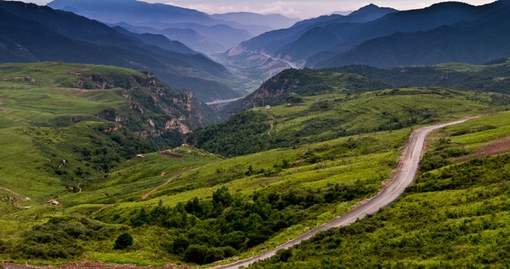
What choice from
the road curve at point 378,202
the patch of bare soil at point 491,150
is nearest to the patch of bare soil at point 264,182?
the road curve at point 378,202

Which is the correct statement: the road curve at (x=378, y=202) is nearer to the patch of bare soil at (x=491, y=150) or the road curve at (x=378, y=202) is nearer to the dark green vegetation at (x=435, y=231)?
the dark green vegetation at (x=435, y=231)

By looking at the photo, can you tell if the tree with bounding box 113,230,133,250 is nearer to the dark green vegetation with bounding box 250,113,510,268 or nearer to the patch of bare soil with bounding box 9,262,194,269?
the patch of bare soil with bounding box 9,262,194,269

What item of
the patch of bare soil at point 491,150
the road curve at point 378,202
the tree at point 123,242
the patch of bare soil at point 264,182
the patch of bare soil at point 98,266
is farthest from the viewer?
the patch of bare soil at point 264,182

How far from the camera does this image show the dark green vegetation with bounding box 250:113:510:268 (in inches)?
1524

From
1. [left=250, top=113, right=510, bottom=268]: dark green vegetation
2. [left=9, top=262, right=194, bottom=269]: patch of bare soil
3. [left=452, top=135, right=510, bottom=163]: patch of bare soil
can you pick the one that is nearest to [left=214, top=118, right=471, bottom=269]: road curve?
[left=250, top=113, right=510, bottom=268]: dark green vegetation

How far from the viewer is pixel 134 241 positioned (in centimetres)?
6188

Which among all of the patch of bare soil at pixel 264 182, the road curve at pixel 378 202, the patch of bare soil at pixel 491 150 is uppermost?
the patch of bare soil at pixel 491 150

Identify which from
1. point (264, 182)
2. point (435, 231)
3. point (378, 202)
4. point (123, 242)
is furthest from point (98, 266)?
point (264, 182)

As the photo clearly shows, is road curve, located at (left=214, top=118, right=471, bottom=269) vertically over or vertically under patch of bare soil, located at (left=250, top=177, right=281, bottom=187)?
over

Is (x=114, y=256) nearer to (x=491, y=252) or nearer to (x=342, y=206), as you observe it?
(x=342, y=206)

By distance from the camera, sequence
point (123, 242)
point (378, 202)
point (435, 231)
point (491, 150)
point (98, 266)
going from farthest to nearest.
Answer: point (491, 150), point (378, 202), point (123, 242), point (98, 266), point (435, 231)

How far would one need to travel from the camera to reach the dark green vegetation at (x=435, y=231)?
1524 inches

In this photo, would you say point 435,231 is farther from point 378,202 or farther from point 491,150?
point 491,150

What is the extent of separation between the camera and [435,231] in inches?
1740
